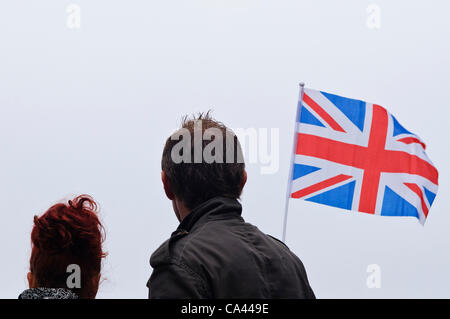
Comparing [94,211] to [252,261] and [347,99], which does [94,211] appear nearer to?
[252,261]

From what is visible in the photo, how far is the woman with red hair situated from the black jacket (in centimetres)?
71

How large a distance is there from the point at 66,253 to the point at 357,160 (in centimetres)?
487

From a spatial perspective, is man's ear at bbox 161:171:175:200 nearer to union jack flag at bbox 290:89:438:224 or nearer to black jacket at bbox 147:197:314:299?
black jacket at bbox 147:197:314:299

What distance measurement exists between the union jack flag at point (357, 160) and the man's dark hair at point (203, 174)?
473cm

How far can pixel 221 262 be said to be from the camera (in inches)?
82.0

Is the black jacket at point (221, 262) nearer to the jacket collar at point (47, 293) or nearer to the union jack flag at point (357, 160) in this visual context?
the jacket collar at point (47, 293)

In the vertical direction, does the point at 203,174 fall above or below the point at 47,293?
above

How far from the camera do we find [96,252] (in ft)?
9.27

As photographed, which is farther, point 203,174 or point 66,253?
point 66,253

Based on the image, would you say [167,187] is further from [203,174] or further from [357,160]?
[357,160]

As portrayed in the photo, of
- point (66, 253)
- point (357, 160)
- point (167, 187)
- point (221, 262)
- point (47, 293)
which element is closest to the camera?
point (221, 262)

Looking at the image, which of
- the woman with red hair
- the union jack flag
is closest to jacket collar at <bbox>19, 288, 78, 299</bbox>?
the woman with red hair

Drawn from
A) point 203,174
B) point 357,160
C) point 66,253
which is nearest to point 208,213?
point 203,174
